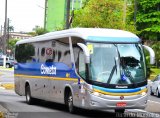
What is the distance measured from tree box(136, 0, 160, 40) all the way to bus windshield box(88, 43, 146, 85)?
57.2 meters

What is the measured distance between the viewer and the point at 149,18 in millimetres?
76500

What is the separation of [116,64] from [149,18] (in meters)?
60.1

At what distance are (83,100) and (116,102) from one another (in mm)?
1226

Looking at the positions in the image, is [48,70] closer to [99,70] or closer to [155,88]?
[99,70]

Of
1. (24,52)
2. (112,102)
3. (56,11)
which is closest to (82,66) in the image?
(112,102)

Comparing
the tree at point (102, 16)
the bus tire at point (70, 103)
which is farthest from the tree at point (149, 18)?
the bus tire at point (70, 103)

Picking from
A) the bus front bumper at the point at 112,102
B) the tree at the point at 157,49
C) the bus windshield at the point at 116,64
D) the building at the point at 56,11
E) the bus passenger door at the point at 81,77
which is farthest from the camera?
the building at the point at 56,11

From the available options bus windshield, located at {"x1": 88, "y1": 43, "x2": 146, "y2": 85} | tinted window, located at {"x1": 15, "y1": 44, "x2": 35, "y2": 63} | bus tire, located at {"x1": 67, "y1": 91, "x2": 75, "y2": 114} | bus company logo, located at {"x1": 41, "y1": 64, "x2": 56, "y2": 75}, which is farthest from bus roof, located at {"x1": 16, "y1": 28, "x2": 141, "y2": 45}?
tinted window, located at {"x1": 15, "y1": 44, "x2": 35, "y2": 63}

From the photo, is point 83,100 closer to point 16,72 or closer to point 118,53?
point 118,53

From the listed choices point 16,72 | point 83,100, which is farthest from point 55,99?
point 16,72

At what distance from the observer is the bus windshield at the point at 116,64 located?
17141mm

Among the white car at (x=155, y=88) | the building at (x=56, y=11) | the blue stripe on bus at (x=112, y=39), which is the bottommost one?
the white car at (x=155, y=88)

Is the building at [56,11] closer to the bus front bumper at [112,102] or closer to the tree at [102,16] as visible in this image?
the tree at [102,16]

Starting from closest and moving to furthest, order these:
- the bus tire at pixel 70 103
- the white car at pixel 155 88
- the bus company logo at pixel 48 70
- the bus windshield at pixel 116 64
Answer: the bus windshield at pixel 116 64 < the bus tire at pixel 70 103 < the bus company logo at pixel 48 70 < the white car at pixel 155 88
